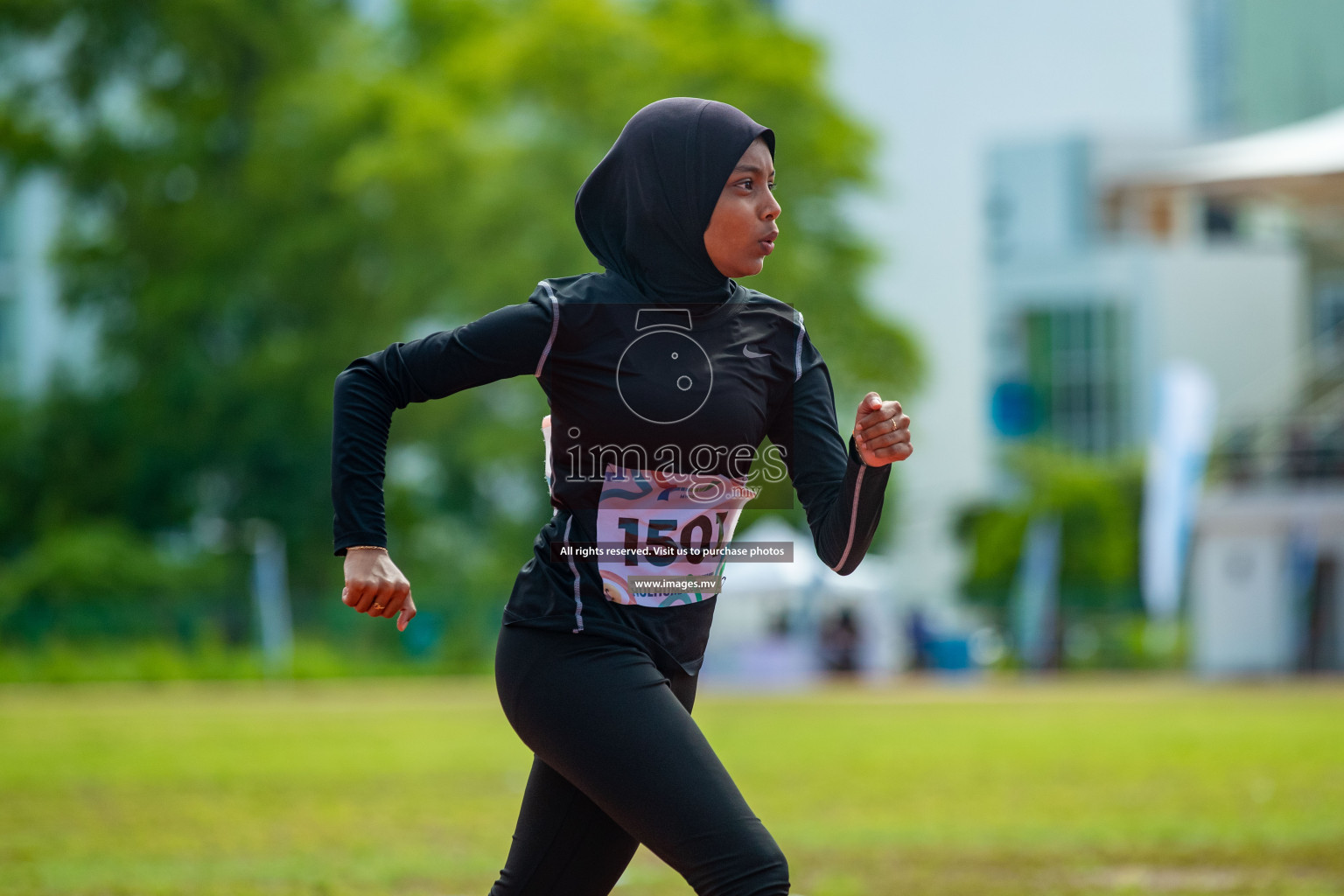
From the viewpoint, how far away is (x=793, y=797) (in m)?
12.2

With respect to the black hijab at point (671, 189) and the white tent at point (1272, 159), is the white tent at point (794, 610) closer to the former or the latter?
the white tent at point (1272, 159)

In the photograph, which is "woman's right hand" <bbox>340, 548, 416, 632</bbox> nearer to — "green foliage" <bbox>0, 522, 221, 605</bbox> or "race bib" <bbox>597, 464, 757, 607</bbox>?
"race bib" <bbox>597, 464, 757, 607</bbox>

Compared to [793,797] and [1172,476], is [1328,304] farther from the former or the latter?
[793,797]

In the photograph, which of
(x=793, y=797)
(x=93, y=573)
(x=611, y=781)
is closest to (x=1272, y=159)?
(x=793, y=797)

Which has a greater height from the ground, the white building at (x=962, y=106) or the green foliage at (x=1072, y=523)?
the white building at (x=962, y=106)

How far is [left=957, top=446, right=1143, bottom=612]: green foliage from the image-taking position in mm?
41844

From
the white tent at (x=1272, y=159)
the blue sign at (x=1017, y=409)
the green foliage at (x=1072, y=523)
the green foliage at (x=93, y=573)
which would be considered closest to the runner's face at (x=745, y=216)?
the white tent at (x=1272, y=159)

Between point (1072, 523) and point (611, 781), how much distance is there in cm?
4053

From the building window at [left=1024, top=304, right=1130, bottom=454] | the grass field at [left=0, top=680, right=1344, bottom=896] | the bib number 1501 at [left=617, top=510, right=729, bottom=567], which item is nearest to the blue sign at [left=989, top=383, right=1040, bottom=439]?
the building window at [left=1024, top=304, right=1130, bottom=454]

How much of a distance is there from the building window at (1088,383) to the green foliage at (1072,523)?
5054 mm

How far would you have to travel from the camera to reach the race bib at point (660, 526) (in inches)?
130

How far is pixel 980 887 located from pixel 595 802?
4.87 meters

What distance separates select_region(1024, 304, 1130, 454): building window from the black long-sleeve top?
47.7 meters

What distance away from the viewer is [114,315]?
137 ft
